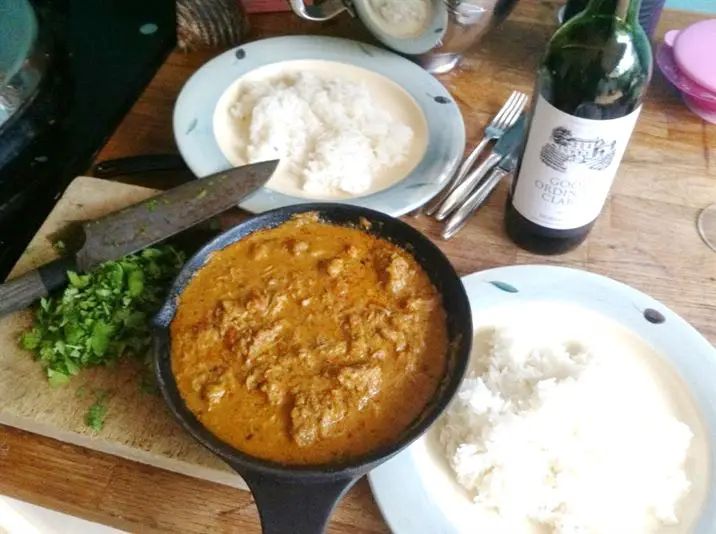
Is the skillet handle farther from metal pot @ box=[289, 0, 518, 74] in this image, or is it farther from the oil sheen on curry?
metal pot @ box=[289, 0, 518, 74]

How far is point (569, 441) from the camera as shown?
0.79 metres

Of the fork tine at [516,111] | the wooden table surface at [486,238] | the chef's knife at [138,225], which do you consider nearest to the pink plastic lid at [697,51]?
the wooden table surface at [486,238]

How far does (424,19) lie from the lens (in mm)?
1160

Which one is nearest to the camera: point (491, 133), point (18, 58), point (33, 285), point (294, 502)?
point (294, 502)

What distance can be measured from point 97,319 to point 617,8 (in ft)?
2.24

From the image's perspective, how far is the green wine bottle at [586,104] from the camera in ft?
2.65

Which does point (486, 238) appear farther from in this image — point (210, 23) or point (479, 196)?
point (210, 23)

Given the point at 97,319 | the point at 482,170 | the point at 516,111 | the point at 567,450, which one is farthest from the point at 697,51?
the point at 97,319

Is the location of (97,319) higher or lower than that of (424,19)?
lower

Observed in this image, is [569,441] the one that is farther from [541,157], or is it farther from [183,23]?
[183,23]

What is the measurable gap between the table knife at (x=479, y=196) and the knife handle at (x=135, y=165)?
0.41m

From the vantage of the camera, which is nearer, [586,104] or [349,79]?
[586,104]

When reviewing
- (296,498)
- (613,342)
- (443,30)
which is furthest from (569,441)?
(443,30)

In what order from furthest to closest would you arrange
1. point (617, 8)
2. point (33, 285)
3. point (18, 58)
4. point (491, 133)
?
point (491, 133)
point (18, 58)
point (33, 285)
point (617, 8)
